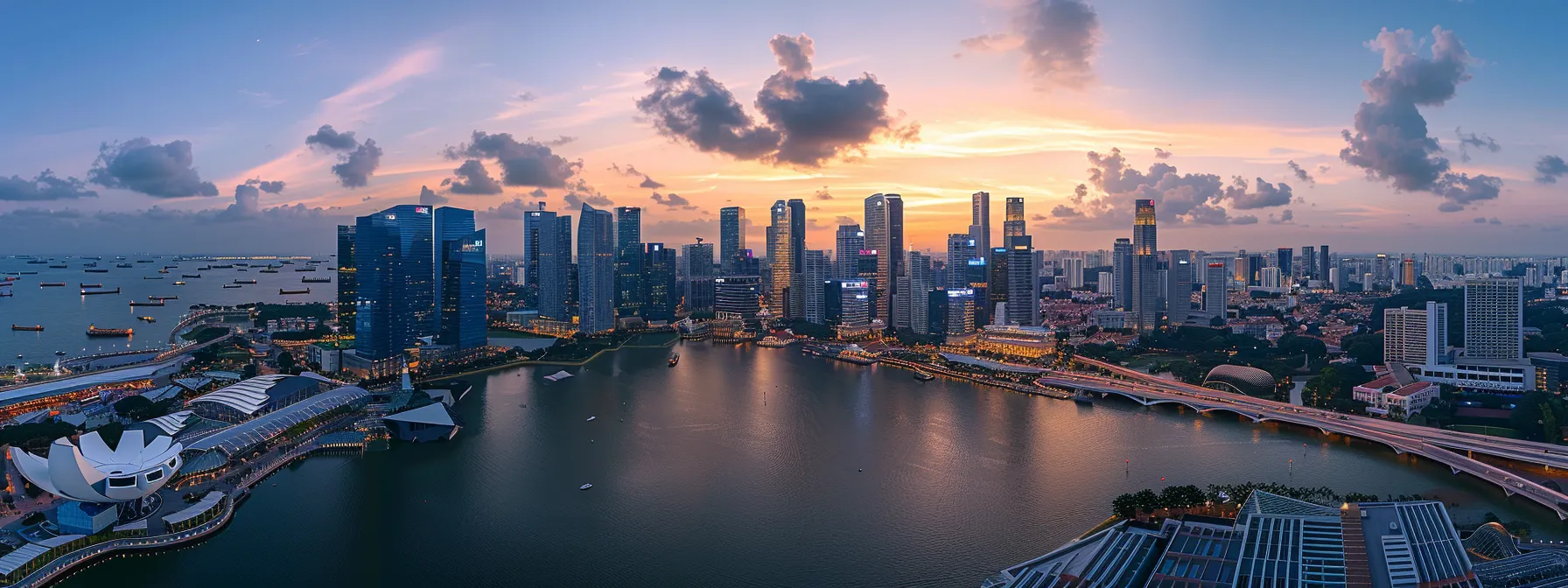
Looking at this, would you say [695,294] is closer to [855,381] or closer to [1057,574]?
[855,381]

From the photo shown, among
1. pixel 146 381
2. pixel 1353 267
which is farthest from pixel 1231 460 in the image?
pixel 1353 267

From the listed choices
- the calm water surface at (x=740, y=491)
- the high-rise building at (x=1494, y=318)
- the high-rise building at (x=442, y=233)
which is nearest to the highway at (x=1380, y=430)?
the calm water surface at (x=740, y=491)

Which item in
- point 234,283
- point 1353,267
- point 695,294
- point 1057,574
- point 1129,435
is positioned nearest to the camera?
point 1057,574

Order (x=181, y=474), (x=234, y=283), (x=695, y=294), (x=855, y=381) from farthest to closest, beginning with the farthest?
1. (x=234, y=283)
2. (x=695, y=294)
3. (x=855, y=381)
4. (x=181, y=474)

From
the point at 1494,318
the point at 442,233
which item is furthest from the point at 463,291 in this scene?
the point at 1494,318

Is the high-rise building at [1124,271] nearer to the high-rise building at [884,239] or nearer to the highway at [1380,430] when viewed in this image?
the high-rise building at [884,239]

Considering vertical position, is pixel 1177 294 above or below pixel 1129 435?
above

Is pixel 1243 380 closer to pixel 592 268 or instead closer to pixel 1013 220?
pixel 1013 220

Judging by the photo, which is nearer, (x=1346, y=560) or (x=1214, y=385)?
(x=1346, y=560)
